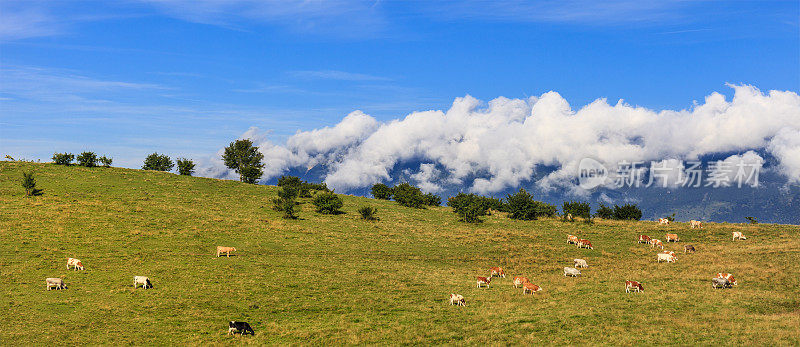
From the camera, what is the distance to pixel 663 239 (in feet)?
166

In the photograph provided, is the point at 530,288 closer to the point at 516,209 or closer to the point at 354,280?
the point at 354,280

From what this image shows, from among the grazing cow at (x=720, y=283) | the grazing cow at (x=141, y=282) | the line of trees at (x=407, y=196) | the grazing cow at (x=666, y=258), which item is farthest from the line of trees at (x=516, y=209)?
the grazing cow at (x=141, y=282)

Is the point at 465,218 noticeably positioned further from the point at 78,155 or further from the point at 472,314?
the point at 78,155

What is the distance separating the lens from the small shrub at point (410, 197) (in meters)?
78.2

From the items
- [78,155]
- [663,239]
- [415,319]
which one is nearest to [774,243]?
[663,239]

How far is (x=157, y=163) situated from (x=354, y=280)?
241ft

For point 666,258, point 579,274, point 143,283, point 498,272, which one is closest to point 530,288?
point 498,272

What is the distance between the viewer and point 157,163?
91.0 meters

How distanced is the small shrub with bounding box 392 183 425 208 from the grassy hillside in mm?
17163

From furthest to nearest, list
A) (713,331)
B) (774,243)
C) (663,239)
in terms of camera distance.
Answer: (663,239) → (774,243) → (713,331)

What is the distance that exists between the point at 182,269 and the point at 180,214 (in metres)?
23.5

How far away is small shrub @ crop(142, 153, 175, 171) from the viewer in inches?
3573

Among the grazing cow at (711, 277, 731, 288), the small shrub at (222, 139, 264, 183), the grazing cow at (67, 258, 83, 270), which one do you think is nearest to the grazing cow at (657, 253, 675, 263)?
the grazing cow at (711, 277, 731, 288)

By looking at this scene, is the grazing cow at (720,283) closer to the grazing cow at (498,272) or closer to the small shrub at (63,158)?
the grazing cow at (498,272)
